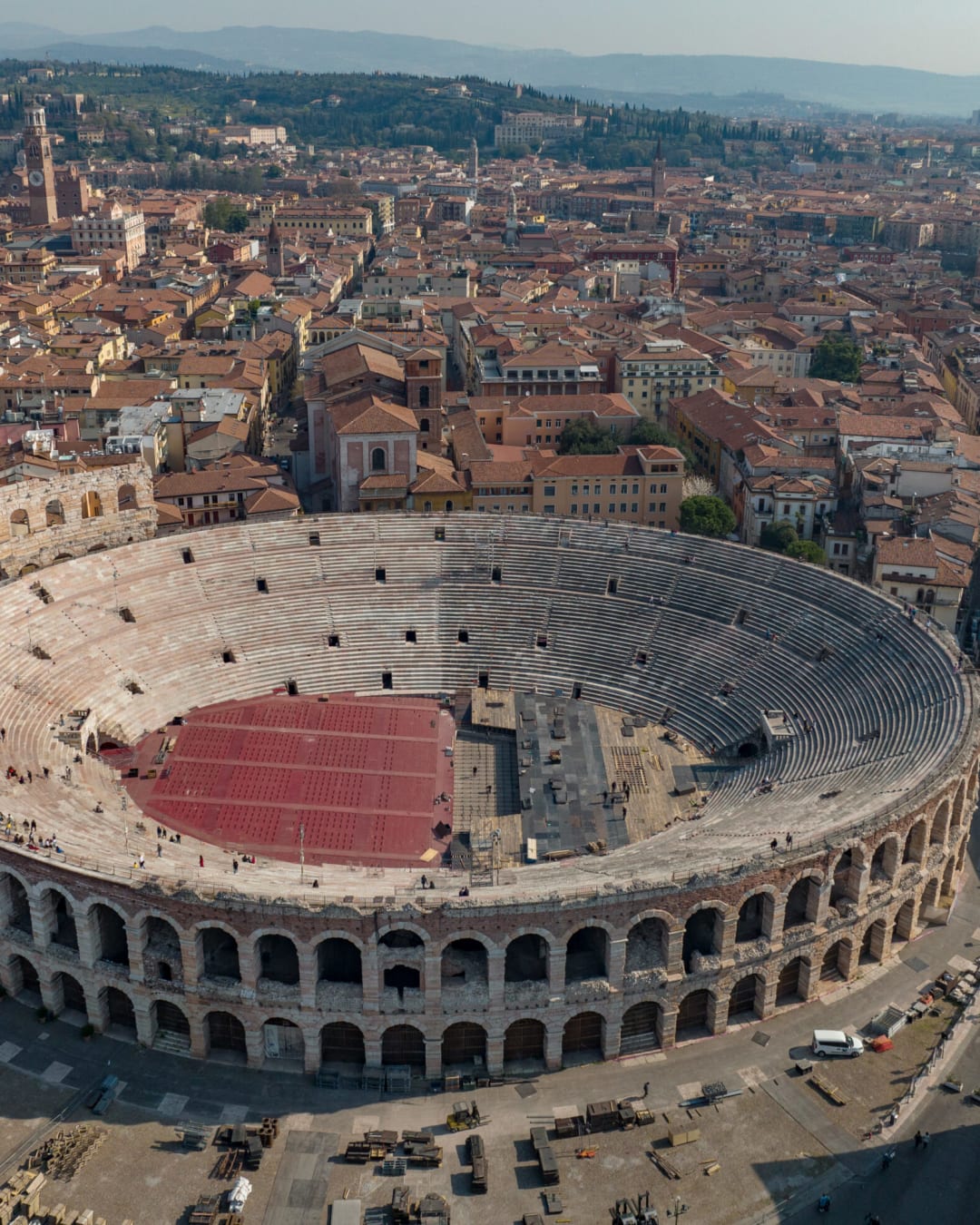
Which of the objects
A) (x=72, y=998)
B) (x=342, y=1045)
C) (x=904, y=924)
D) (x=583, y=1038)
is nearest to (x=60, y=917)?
(x=72, y=998)

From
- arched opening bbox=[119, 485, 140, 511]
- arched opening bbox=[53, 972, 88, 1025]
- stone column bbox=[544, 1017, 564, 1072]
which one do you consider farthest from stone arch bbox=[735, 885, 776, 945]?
arched opening bbox=[119, 485, 140, 511]

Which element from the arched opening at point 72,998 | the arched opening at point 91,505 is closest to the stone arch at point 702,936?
the arched opening at point 72,998

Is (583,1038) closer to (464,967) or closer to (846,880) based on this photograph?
(464,967)

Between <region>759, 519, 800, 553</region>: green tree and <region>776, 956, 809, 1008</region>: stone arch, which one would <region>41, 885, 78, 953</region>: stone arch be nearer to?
<region>776, 956, 809, 1008</region>: stone arch

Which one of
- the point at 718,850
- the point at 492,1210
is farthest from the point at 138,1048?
the point at 718,850

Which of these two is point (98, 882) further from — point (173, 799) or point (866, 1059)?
point (866, 1059)

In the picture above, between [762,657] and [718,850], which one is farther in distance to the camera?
[762,657]
